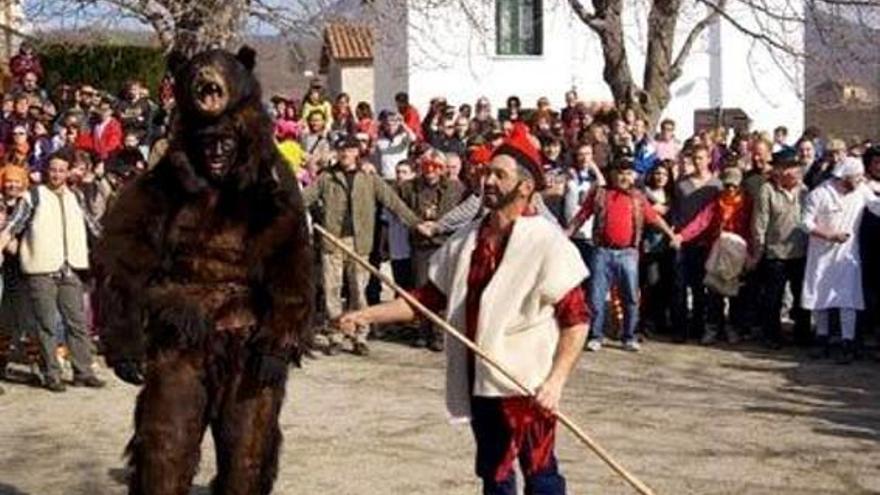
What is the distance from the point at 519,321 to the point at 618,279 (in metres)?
7.29

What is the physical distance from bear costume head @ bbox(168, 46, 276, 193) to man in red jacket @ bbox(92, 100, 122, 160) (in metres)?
9.57

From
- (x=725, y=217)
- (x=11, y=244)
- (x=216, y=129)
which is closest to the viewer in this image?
(x=216, y=129)

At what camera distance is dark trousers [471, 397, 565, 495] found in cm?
652

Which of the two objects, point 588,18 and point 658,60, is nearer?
point 588,18

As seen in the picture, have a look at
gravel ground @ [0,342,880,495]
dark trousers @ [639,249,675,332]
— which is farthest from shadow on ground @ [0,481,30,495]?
dark trousers @ [639,249,675,332]

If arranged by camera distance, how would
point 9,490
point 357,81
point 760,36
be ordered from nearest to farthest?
point 9,490 → point 760,36 → point 357,81

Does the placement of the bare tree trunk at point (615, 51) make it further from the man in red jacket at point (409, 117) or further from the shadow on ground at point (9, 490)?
the shadow on ground at point (9, 490)

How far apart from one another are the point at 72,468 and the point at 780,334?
6834 mm

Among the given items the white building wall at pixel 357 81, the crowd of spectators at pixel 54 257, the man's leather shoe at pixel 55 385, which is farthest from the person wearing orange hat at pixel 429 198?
the white building wall at pixel 357 81

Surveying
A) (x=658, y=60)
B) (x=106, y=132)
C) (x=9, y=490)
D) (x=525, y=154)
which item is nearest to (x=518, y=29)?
(x=658, y=60)

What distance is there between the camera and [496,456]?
661 centimetres

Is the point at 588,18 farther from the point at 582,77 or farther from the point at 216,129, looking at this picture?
the point at 216,129

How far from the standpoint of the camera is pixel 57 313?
38.8ft

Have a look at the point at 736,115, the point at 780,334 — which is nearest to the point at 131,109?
the point at 780,334
